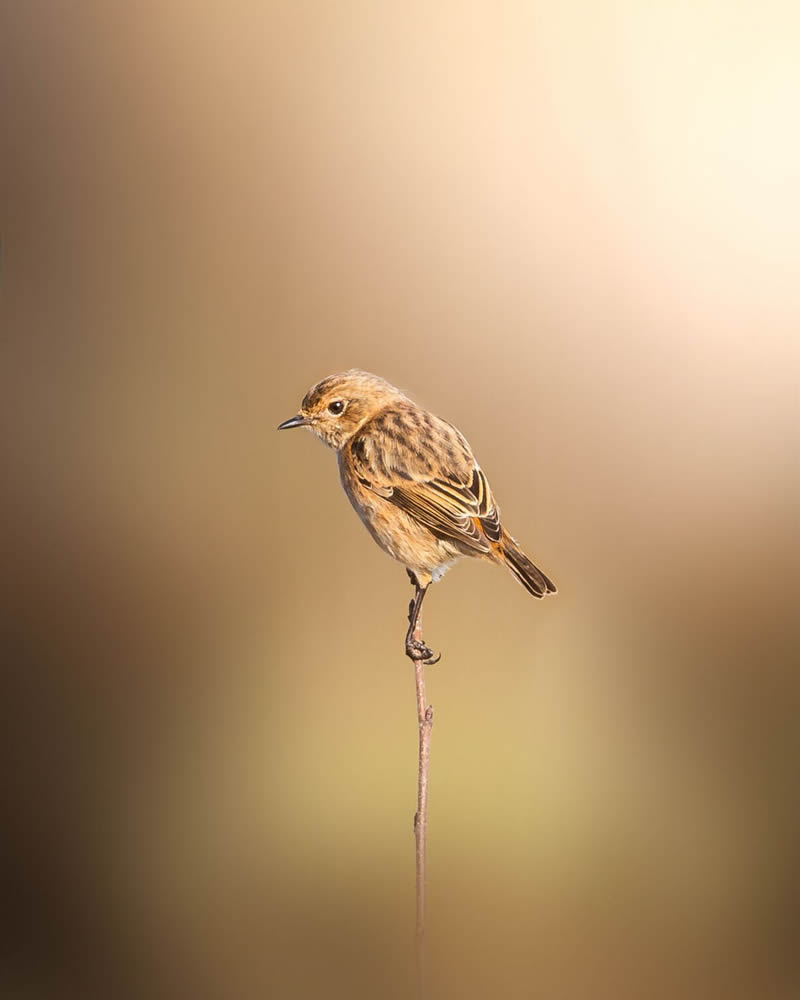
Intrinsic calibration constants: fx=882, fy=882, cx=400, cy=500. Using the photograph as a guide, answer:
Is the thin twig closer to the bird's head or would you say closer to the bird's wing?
the bird's wing

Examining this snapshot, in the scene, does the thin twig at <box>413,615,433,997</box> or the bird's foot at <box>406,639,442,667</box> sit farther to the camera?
the bird's foot at <box>406,639,442,667</box>

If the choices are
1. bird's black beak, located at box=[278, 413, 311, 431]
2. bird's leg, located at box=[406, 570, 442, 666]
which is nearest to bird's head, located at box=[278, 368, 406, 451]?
bird's black beak, located at box=[278, 413, 311, 431]

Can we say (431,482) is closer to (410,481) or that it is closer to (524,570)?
(410,481)

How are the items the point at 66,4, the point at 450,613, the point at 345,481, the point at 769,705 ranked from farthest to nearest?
the point at 66,4 → the point at 769,705 → the point at 450,613 → the point at 345,481

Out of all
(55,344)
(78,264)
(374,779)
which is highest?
(78,264)

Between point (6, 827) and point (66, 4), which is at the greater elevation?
point (66, 4)

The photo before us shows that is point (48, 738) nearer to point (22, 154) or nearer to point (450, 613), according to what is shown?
point (450, 613)

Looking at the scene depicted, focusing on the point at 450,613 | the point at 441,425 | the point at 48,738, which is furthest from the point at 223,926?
the point at 441,425
